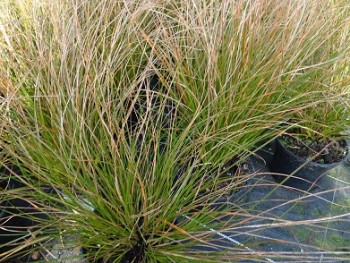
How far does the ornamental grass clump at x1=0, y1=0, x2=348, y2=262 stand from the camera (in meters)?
0.86

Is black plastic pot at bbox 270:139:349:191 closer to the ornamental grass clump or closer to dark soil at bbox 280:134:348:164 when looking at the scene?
dark soil at bbox 280:134:348:164

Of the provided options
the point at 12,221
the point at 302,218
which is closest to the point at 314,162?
the point at 302,218

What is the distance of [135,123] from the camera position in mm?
1066

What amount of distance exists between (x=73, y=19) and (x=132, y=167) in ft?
1.65

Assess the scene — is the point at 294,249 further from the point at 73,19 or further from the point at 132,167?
the point at 73,19

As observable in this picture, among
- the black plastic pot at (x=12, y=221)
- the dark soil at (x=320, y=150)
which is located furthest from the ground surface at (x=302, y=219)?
the black plastic pot at (x=12, y=221)

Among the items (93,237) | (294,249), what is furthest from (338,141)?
(93,237)

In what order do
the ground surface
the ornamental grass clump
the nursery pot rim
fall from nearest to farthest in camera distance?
the ornamental grass clump
the ground surface
the nursery pot rim

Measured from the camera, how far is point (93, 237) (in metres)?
0.82

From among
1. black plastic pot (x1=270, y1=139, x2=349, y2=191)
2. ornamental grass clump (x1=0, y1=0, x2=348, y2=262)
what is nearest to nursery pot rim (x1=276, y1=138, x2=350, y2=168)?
black plastic pot (x1=270, y1=139, x2=349, y2=191)

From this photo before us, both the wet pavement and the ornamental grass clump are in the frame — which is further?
the wet pavement

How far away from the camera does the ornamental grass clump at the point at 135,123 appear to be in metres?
0.86

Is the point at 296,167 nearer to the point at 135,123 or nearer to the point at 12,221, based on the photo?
the point at 135,123

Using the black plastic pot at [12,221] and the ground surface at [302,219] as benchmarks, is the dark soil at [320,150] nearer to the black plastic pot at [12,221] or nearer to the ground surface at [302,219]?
the ground surface at [302,219]
